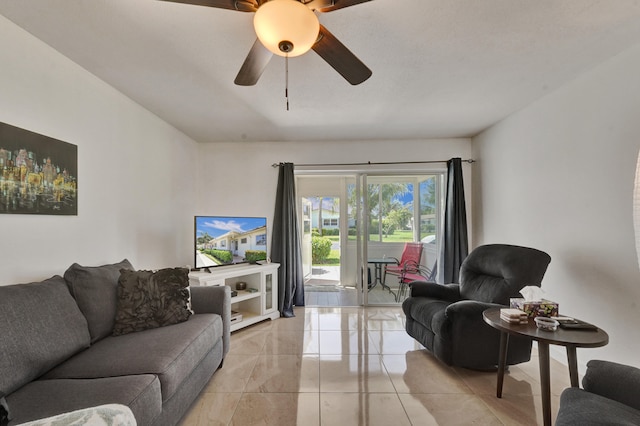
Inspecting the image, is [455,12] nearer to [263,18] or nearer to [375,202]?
[263,18]

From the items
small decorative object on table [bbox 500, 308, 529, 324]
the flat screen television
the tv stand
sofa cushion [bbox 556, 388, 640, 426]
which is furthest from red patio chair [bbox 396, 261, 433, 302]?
sofa cushion [bbox 556, 388, 640, 426]

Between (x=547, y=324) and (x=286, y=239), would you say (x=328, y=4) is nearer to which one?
(x=547, y=324)

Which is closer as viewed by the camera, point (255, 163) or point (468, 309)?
point (468, 309)

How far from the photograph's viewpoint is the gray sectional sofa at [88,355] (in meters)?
1.27

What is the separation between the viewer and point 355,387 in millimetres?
2176

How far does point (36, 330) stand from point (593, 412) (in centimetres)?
250

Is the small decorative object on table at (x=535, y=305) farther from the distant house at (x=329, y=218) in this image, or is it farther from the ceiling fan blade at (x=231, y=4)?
the distant house at (x=329, y=218)

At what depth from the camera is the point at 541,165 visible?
9.21ft

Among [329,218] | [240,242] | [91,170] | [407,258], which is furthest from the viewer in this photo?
[329,218]

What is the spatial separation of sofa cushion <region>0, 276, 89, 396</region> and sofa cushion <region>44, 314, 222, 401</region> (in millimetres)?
93

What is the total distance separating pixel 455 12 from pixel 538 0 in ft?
1.34

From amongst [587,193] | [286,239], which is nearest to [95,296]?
[286,239]

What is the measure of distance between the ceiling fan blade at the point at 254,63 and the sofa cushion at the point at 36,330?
164cm

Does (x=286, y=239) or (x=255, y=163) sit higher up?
(x=255, y=163)
